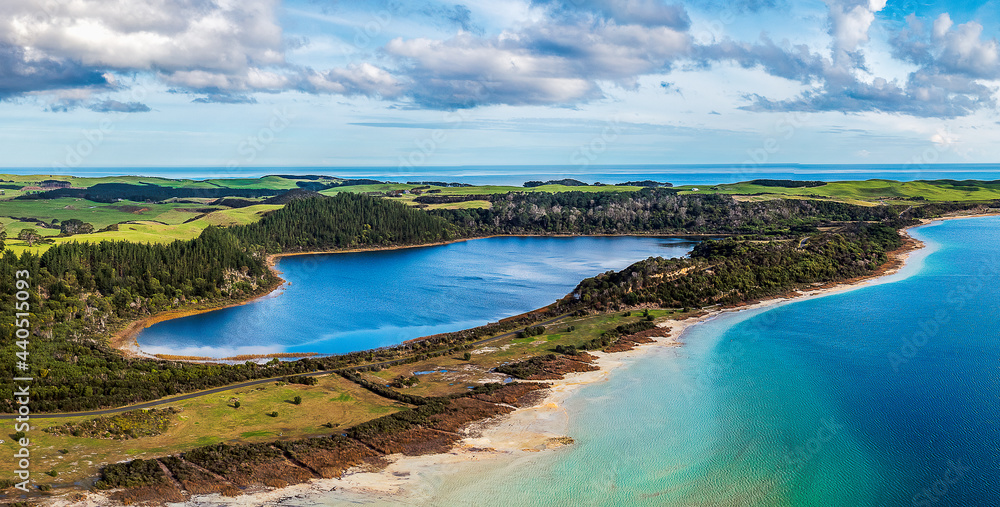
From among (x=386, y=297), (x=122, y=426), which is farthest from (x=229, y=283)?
(x=122, y=426)

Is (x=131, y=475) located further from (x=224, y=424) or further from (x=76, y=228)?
(x=76, y=228)

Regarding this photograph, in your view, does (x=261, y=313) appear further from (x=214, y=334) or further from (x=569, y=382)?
(x=569, y=382)

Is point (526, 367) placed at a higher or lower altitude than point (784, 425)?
higher

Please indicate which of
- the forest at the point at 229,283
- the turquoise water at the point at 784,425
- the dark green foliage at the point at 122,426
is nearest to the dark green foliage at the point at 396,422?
the turquoise water at the point at 784,425

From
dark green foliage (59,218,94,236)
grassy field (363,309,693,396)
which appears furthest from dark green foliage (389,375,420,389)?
dark green foliage (59,218,94,236)

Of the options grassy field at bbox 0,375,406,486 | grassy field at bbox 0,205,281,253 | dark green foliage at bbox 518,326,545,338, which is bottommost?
grassy field at bbox 0,375,406,486

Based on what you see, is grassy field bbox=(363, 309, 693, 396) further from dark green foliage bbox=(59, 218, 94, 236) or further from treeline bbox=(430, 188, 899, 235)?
treeline bbox=(430, 188, 899, 235)

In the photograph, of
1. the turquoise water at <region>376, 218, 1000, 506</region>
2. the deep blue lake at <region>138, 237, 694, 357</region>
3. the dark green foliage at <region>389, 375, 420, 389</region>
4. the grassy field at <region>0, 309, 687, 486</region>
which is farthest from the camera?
the deep blue lake at <region>138, 237, 694, 357</region>

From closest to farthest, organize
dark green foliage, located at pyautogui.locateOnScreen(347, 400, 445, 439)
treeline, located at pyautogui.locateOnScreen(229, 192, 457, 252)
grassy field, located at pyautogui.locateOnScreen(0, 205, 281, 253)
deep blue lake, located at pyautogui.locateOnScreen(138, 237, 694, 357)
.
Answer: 1. dark green foliage, located at pyautogui.locateOnScreen(347, 400, 445, 439)
2. deep blue lake, located at pyautogui.locateOnScreen(138, 237, 694, 357)
3. grassy field, located at pyautogui.locateOnScreen(0, 205, 281, 253)
4. treeline, located at pyautogui.locateOnScreen(229, 192, 457, 252)
